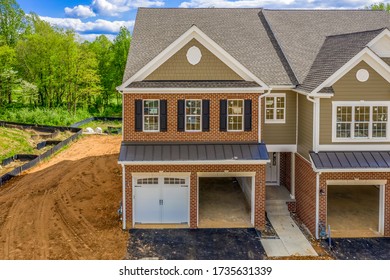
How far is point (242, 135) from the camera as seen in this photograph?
1717 centimetres

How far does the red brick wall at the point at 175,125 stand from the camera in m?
16.8

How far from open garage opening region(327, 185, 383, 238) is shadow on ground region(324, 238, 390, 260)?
1.51ft

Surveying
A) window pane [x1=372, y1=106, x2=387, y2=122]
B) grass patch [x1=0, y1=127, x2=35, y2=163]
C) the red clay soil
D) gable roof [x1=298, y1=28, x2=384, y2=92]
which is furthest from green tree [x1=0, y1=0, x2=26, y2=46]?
window pane [x1=372, y1=106, x2=387, y2=122]

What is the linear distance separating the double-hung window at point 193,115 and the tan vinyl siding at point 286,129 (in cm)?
380

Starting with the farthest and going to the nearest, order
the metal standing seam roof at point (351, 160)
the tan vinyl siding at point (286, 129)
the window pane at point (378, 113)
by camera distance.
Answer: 1. the tan vinyl siding at point (286, 129)
2. the window pane at point (378, 113)
3. the metal standing seam roof at point (351, 160)

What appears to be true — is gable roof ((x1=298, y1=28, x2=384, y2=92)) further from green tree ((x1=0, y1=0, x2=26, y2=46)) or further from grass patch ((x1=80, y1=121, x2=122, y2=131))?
green tree ((x1=0, y1=0, x2=26, y2=46))

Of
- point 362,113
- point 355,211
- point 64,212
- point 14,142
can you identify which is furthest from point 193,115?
point 14,142

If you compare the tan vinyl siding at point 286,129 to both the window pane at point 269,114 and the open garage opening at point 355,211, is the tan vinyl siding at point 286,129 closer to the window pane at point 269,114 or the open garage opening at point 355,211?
the window pane at point 269,114

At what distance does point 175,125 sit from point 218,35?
854cm

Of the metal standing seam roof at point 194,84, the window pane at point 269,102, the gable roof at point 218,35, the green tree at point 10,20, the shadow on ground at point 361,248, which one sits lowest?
the shadow on ground at point 361,248

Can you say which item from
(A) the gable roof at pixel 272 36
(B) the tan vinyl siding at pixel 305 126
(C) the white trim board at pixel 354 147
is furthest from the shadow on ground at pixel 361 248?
(A) the gable roof at pixel 272 36

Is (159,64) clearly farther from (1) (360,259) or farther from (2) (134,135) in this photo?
(1) (360,259)

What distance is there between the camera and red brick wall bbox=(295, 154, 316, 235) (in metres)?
16.4
